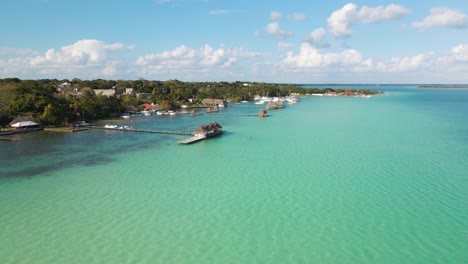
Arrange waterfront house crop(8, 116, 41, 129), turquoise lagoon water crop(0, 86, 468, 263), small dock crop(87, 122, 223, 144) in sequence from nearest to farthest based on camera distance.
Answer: turquoise lagoon water crop(0, 86, 468, 263)
small dock crop(87, 122, 223, 144)
waterfront house crop(8, 116, 41, 129)

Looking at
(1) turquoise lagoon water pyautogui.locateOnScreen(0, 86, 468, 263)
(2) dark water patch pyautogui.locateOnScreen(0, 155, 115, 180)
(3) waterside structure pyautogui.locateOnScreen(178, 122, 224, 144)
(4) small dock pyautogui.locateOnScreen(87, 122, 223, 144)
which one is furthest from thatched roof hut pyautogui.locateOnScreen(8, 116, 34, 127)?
(3) waterside structure pyautogui.locateOnScreen(178, 122, 224, 144)

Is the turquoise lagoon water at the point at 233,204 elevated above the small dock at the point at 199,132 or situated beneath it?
situated beneath

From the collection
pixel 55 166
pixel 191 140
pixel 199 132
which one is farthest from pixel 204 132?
pixel 55 166

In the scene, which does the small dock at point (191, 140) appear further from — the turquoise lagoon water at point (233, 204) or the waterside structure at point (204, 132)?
the turquoise lagoon water at point (233, 204)

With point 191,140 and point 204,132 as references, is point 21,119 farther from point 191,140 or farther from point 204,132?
point 204,132

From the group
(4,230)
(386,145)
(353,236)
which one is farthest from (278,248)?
(386,145)

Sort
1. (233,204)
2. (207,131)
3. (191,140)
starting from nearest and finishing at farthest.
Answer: (233,204) < (191,140) < (207,131)

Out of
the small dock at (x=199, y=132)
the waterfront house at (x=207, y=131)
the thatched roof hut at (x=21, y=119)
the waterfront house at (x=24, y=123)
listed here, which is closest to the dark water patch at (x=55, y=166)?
the small dock at (x=199, y=132)

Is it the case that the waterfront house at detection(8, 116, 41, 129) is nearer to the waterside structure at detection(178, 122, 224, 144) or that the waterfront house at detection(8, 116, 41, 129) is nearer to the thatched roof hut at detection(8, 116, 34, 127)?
the thatched roof hut at detection(8, 116, 34, 127)

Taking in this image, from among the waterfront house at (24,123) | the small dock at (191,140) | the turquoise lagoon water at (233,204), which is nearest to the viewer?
the turquoise lagoon water at (233,204)
